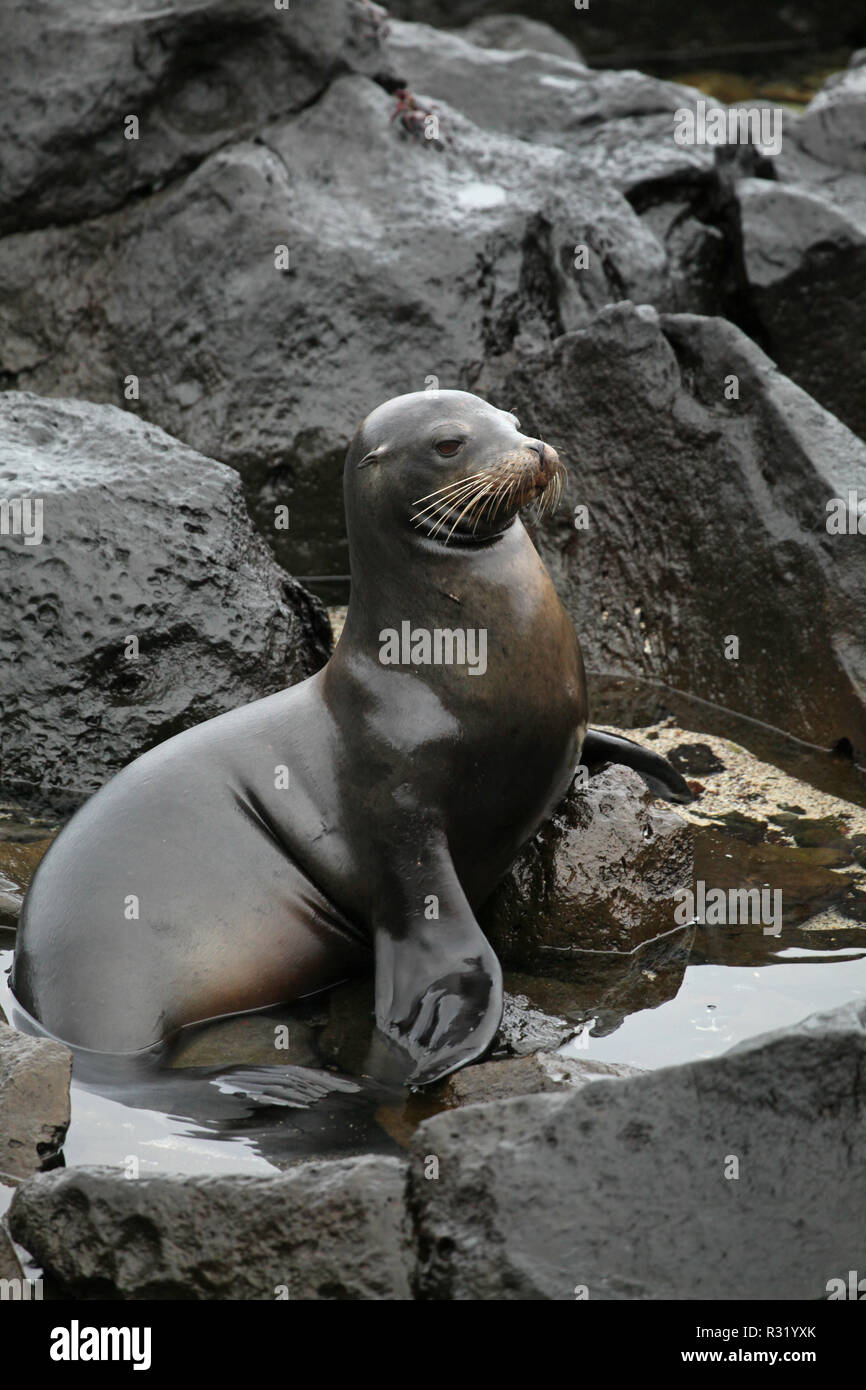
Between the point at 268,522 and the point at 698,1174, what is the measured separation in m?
5.92

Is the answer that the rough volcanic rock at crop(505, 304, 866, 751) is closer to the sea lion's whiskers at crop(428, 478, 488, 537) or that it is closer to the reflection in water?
the reflection in water

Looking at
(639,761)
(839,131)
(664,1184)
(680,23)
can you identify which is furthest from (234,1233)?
(680,23)

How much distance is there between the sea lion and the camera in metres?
5.14

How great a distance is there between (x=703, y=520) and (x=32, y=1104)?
14.4ft

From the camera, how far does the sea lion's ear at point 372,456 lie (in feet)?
17.2

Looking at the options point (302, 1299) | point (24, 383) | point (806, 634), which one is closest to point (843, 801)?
point (806, 634)

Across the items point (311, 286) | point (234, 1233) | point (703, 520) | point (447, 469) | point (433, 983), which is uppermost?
point (311, 286)

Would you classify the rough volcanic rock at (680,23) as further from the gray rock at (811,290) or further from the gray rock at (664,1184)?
the gray rock at (664,1184)

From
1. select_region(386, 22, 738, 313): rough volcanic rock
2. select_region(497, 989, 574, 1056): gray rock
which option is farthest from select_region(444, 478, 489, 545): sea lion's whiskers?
select_region(386, 22, 738, 313): rough volcanic rock

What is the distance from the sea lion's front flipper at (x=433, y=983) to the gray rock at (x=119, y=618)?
2130mm

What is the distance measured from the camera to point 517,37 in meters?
19.4

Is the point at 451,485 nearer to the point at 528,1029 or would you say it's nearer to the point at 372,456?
the point at 372,456

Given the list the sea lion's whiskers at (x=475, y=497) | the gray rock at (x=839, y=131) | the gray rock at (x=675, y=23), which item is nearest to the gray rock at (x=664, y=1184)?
the sea lion's whiskers at (x=475, y=497)

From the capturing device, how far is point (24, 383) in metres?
9.54
